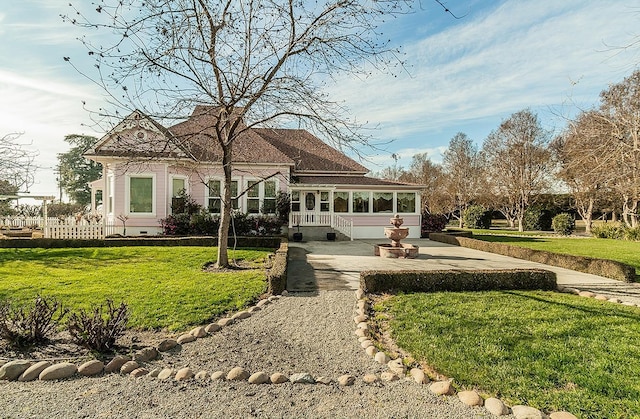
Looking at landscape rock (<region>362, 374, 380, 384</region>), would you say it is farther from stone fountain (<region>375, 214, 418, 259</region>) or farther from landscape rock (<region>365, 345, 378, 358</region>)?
stone fountain (<region>375, 214, 418, 259</region>)

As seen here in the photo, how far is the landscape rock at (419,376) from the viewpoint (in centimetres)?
364

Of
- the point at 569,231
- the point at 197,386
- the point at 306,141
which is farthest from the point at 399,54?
the point at 569,231

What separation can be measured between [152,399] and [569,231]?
103 ft

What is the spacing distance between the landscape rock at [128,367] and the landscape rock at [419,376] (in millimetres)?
2980

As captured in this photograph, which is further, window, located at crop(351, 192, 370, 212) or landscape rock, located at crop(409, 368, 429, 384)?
window, located at crop(351, 192, 370, 212)

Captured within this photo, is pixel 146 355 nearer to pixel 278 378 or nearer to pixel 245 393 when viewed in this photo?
pixel 245 393

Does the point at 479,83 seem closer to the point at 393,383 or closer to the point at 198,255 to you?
the point at 198,255

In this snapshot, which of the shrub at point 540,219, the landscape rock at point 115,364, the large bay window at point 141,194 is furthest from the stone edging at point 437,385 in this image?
the shrub at point 540,219

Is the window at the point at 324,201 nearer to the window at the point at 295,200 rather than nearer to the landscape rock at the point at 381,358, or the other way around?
the window at the point at 295,200

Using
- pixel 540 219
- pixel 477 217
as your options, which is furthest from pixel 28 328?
pixel 540 219

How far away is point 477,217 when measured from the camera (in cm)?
3472

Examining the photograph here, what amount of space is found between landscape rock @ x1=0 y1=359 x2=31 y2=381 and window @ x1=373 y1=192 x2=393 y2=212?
63.1 feet

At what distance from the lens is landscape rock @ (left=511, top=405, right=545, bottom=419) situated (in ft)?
9.69

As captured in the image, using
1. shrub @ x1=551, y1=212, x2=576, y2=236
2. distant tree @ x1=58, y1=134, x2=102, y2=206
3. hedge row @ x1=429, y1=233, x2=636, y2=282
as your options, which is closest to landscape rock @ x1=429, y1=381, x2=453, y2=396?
hedge row @ x1=429, y1=233, x2=636, y2=282
